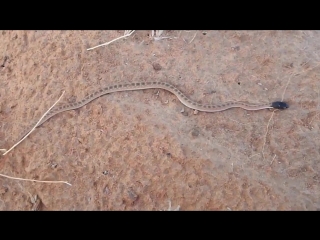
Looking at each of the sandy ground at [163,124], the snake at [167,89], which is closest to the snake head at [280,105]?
the snake at [167,89]

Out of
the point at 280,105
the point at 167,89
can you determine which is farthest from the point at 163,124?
the point at 280,105

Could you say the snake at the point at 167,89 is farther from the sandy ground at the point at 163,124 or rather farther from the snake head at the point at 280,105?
the sandy ground at the point at 163,124

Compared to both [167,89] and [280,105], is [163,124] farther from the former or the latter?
Answer: [280,105]

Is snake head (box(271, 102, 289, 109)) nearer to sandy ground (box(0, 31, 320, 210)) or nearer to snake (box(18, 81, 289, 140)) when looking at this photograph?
snake (box(18, 81, 289, 140))

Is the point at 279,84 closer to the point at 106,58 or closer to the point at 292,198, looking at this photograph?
the point at 292,198

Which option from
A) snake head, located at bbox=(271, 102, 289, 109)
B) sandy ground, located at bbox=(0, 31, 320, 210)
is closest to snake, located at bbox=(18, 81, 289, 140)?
snake head, located at bbox=(271, 102, 289, 109)

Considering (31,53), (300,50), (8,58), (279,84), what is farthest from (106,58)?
(300,50)
